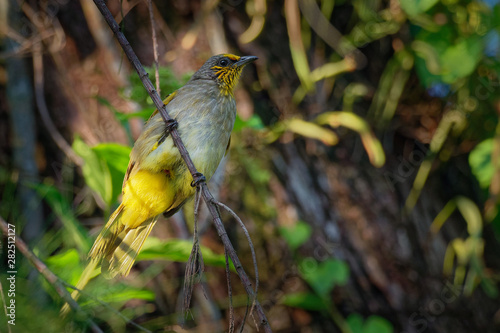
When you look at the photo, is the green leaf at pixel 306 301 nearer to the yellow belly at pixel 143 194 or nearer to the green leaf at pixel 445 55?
the yellow belly at pixel 143 194

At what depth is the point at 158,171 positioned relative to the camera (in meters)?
2.15

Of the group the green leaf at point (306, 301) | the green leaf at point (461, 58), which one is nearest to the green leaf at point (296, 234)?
the green leaf at point (306, 301)

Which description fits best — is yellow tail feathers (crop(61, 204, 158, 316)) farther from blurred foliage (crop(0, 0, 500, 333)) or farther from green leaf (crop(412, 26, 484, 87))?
green leaf (crop(412, 26, 484, 87))

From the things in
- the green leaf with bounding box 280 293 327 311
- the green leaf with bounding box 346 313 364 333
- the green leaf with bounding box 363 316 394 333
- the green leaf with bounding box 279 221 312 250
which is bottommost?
the green leaf with bounding box 363 316 394 333

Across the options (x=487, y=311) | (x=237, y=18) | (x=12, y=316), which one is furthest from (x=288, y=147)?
Result: (x=12, y=316)

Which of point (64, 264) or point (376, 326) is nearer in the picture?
point (64, 264)

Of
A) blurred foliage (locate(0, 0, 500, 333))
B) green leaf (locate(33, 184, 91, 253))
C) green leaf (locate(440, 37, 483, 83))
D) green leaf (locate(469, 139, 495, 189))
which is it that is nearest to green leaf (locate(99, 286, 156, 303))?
green leaf (locate(33, 184, 91, 253))

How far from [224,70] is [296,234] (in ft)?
3.17

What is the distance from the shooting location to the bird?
6.78 feet

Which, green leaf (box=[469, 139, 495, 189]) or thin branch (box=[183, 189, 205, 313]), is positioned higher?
thin branch (box=[183, 189, 205, 313])

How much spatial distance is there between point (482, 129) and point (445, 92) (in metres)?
0.32

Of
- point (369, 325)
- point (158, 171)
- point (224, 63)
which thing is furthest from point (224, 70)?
point (369, 325)

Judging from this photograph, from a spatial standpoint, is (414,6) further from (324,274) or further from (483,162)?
(324,274)

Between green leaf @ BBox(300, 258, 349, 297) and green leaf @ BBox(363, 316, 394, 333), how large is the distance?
0.80 ft
